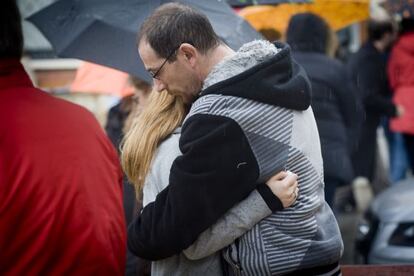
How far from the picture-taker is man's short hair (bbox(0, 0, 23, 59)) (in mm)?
3117

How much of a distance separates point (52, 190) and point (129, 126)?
5.50 ft

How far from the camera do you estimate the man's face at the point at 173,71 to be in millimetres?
2904

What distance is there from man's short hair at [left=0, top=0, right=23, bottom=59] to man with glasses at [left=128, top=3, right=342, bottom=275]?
48 centimetres

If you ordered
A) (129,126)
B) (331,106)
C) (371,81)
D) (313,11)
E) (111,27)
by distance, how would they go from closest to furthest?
(111,27) → (129,126) → (331,106) → (313,11) → (371,81)

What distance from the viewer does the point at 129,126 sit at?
4.77 meters

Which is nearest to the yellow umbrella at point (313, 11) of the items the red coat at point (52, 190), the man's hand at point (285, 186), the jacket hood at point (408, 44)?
the jacket hood at point (408, 44)

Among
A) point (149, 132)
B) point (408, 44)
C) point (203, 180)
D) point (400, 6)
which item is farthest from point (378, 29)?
point (203, 180)

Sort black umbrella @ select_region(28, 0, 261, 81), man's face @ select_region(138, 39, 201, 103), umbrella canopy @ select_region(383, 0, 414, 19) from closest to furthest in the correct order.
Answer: man's face @ select_region(138, 39, 201, 103), black umbrella @ select_region(28, 0, 261, 81), umbrella canopy @ select_region(383, 0, 414, 19)

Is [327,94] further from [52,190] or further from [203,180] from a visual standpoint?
[203,180]

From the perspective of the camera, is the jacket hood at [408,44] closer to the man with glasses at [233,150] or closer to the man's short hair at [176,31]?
the man with glasses at [233,150]

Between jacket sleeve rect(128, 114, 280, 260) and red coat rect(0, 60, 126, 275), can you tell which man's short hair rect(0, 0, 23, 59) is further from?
jacket sleeve rect(128, 114, 280, 260)

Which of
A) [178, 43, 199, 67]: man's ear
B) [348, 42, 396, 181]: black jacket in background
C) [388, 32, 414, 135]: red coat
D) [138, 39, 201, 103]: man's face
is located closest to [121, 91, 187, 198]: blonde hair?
[138, 39, 201, 103]: man's face

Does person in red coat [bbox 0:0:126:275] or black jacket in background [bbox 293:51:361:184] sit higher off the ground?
person in red coat [bbox 0:0:126:275]

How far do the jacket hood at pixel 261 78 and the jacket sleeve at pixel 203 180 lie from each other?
11 cm
